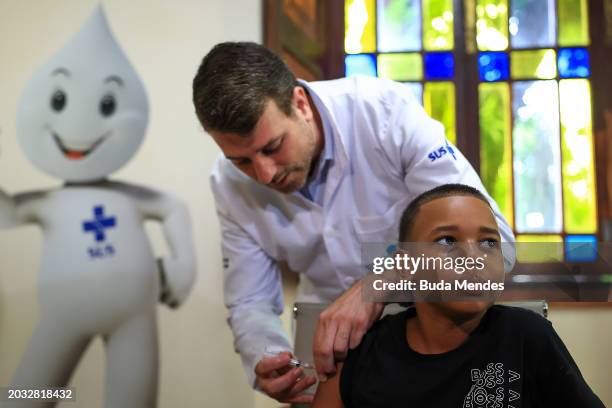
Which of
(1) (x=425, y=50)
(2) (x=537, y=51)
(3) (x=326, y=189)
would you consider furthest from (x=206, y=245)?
(2) (x=537, y=51)

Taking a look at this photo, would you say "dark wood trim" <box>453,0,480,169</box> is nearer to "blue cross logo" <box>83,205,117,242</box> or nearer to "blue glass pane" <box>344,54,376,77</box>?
"blue glass pane" <box>344,54,376,77</box>

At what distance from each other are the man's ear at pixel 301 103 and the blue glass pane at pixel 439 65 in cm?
66

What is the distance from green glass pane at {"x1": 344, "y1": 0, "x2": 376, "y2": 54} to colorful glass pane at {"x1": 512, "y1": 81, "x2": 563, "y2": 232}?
1.40 ft

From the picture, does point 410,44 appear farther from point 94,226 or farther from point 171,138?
point 94,226

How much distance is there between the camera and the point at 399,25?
183 centimetres

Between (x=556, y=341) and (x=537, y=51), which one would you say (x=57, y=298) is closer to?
(x=556, y=341)

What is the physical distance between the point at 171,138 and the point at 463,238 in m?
0.98

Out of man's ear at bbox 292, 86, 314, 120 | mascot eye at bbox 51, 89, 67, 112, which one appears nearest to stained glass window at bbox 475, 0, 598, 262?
man's ear at bbox 292, 86, 314, 120

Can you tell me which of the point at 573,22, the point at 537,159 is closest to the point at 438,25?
the point at 573,22

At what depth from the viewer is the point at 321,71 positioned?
69.9 inches

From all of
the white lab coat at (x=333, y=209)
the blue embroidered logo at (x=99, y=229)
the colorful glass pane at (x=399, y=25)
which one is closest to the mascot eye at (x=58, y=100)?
the blue embroidered logo at (x=99, y=229)

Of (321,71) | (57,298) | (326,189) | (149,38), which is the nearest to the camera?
(326,189)

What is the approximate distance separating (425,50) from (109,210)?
92 centimetres

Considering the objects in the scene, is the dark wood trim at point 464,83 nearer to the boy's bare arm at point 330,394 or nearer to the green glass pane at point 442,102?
the green glass pane at point 442,102
